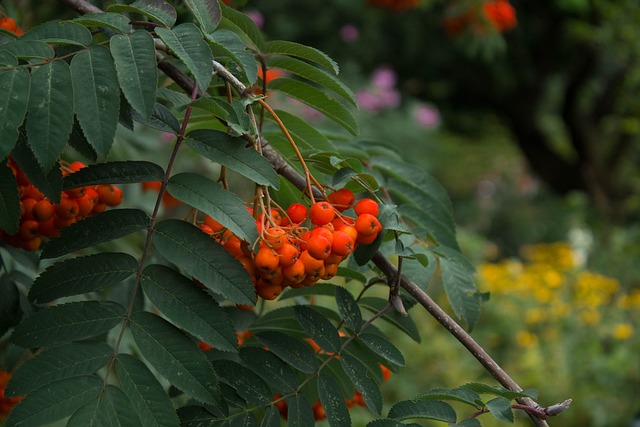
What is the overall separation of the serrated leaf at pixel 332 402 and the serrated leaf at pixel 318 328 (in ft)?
0.13

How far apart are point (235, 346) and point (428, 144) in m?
7.34

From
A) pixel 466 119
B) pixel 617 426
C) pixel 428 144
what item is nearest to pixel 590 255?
pixel 428 144

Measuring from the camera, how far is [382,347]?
3.20 ft

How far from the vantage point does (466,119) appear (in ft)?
36.7

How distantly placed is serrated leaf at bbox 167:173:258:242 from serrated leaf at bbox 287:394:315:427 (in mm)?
235

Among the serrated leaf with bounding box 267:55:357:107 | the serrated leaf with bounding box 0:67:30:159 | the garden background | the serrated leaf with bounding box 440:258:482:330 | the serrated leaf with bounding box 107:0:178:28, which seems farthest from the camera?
the garden background

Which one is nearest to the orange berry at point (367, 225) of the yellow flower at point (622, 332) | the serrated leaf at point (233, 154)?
the serrated leaf at point (233, 154)

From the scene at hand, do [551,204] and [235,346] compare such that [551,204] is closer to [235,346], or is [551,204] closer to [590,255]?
[590,255]

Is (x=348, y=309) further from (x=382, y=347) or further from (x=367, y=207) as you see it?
(x=367, y=207)

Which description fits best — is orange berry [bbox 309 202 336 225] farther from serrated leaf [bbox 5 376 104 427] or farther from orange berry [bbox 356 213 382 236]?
serrated leaf [bbox 5 376 104 427]

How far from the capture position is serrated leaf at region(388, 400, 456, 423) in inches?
34.4

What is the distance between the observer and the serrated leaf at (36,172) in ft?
2.74

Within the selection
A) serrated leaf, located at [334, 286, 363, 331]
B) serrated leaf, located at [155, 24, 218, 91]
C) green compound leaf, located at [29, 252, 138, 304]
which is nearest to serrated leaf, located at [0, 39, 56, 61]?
serrated leaf, located at [155, 24, 218, 91]

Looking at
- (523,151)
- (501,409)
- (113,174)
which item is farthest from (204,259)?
(523,151)
